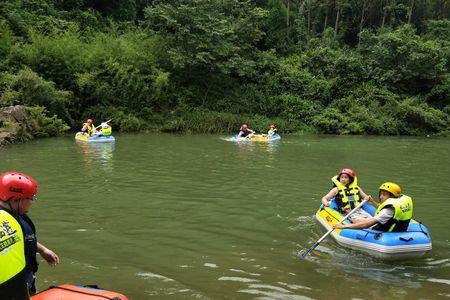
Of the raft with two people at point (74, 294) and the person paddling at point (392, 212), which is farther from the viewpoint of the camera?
the person paddling at point (392, 212)

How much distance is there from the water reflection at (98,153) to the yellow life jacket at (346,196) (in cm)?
715

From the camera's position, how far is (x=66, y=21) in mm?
29703

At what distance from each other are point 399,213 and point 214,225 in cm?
290

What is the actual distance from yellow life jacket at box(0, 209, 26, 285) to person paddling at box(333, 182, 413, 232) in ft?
15.4

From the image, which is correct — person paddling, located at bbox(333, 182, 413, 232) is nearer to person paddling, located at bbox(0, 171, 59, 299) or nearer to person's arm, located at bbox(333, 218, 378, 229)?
person's arm, located at bbox(333, 218, 378, 229)

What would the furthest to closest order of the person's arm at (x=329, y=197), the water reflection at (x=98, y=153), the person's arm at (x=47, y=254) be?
the water reflection at (x=98, y=153) → the person's arm at (x=329, y=197) → the person's arm at (x=47, y=254)

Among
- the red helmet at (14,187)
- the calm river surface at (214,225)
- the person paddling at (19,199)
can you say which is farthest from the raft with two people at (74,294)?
the calm river surface at (214,225)

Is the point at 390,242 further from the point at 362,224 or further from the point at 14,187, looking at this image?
→ the point at 14,187

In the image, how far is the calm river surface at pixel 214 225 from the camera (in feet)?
17.2

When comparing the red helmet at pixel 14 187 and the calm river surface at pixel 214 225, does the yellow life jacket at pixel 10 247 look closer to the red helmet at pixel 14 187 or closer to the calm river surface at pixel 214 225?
the red helmet at pixel 14 187

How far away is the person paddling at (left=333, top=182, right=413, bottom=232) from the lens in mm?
6160

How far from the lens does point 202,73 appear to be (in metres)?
29.3


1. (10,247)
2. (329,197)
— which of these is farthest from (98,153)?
(10,247)

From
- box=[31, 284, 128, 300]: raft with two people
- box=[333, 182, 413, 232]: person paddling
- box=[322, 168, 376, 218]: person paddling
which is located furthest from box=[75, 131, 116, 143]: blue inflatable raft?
box=[31, 284, 128, 300]: raft with two people
